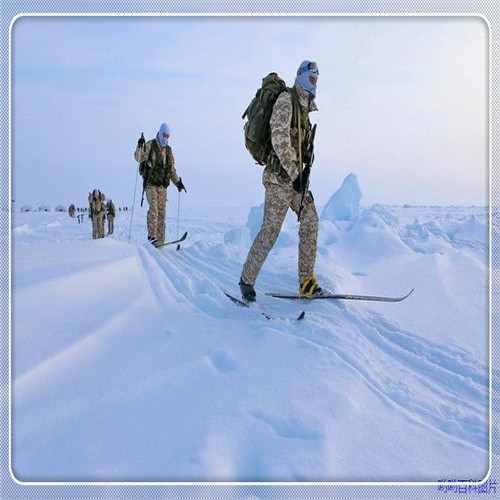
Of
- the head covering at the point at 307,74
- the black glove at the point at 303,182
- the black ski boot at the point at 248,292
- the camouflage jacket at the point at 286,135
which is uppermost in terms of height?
the head covering at the point at 307,74

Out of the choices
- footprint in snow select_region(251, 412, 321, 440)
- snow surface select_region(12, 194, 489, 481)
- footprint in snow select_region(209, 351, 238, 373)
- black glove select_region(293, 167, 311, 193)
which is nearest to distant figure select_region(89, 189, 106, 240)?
snow surface select_region(12, 194, 489, 481)

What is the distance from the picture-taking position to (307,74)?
11.2 feet

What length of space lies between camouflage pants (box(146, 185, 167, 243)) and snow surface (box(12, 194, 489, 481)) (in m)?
4.03

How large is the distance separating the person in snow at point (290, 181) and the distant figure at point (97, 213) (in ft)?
44.5

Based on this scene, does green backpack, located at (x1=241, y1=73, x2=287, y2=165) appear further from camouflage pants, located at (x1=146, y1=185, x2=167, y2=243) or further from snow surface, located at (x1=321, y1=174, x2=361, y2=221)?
snow surface, located at (x1=321, y1=174, x2=361, y2=221)

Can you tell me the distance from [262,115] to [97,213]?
13862mm

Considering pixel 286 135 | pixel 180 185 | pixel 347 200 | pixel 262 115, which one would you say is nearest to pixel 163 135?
pixel 180 185

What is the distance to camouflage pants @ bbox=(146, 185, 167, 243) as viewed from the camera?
7.81m

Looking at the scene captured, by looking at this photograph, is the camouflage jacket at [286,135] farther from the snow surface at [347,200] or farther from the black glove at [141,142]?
the snow surface at [347,200]

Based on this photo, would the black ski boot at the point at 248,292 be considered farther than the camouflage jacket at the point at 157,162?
No

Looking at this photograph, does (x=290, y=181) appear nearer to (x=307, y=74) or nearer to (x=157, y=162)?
(x=307, y=74)

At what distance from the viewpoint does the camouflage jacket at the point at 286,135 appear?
330 centimetres

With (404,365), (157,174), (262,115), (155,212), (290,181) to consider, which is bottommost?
(404,365)

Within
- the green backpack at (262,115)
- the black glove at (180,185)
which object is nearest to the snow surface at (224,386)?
the green backpack at (262,115)
